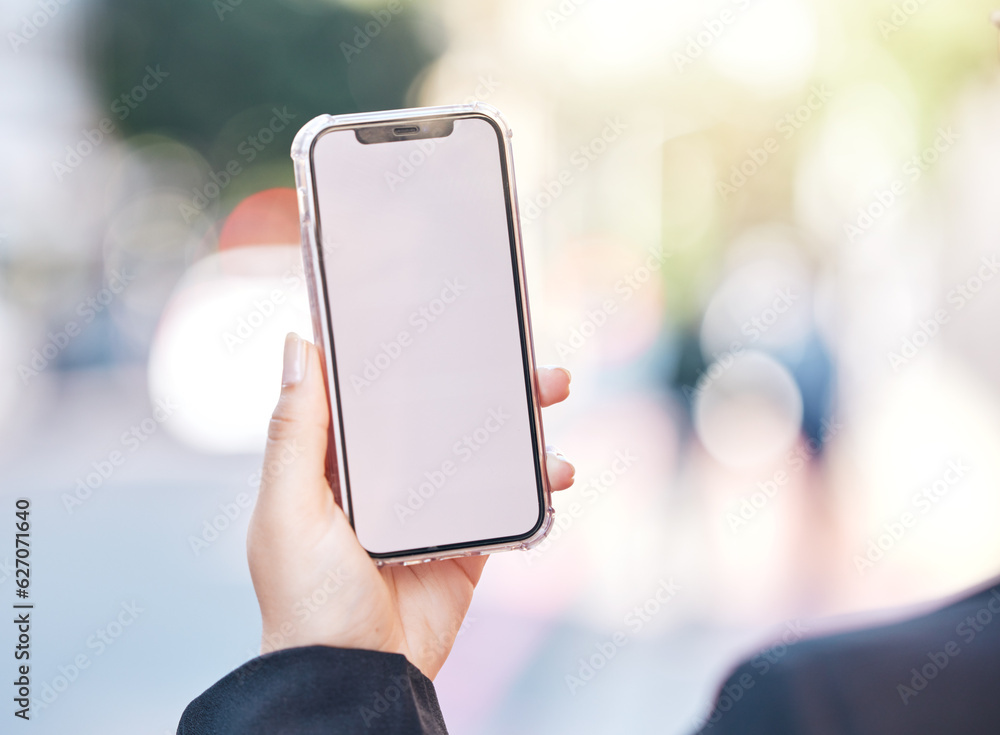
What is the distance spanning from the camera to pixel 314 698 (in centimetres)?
111

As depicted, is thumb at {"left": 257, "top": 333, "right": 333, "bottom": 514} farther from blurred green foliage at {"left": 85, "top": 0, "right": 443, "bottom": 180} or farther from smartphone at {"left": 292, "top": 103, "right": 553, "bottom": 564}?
blurred green foliage at {"left": 85, "top": 0, "right": 443, "bottom": 180}

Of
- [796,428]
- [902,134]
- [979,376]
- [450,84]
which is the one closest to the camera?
[979,376]

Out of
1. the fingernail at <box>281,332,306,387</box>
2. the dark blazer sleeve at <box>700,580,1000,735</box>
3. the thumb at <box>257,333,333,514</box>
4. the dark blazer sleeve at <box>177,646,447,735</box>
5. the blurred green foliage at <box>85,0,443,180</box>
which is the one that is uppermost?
the blurred green foliage at <box>85,0,443,180</box>

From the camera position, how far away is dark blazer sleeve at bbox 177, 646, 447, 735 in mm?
1081

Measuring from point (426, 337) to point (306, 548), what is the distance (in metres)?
0.45

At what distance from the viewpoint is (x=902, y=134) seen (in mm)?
7609

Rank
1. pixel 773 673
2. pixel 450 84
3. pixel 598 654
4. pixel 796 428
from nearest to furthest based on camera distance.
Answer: pixel 773 673, pixel 598 654, pixel 796 428, pixel 450 84

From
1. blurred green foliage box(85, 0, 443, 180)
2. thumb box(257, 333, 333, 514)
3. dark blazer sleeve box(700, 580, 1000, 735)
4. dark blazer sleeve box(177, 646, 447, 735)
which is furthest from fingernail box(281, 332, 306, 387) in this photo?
blurred green foliage box(85, 0, 443, 180)

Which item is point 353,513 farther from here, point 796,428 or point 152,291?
point 152,291

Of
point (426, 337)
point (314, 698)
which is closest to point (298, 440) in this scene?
point (426, 337)

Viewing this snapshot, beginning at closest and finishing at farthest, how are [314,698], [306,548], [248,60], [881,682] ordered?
[314,698] → [306,548] → [881,682] → [248,60]

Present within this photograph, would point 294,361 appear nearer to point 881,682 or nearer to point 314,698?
point 314,698

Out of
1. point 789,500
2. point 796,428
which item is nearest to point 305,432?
point 789,500

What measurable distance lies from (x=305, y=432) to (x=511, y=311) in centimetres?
45
